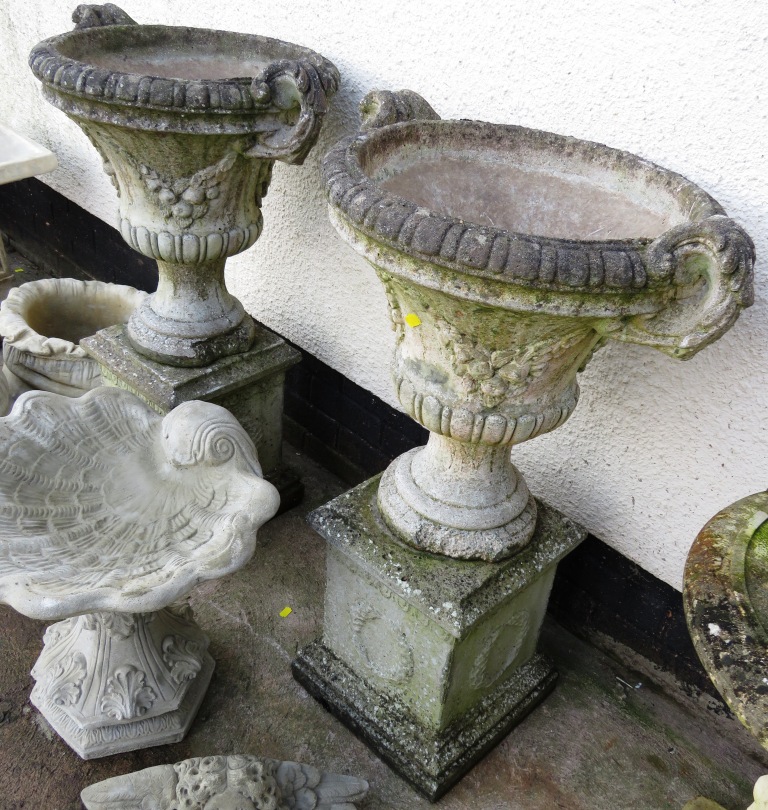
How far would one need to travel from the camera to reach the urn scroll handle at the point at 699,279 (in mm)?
1267

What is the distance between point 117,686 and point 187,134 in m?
1.50

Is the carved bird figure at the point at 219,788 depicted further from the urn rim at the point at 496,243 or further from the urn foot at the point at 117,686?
the urn rim at the point at 496,243

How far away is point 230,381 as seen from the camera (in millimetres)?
2508

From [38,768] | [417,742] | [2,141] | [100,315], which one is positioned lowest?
[38,768]

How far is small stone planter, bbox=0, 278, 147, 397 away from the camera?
9.60 ft

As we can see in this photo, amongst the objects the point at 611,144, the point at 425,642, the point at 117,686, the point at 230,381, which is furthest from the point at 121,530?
the point at 611,144

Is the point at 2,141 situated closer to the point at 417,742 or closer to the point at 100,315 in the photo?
the point at 100,315

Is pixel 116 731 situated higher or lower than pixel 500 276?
lower

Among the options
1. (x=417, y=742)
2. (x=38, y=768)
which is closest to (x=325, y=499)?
(x=417, y=742)

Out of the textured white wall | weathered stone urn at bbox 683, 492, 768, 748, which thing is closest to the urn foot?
the textured white wall

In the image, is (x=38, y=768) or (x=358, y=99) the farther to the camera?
(x=358, y=99)

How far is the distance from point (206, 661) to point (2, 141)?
2.75 m

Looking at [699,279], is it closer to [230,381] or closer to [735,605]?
[735,605]

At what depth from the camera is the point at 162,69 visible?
8.00 feet
